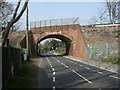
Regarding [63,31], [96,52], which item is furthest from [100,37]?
[63,31]

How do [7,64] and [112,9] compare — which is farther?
[112,9]

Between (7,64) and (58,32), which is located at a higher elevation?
(58,32)

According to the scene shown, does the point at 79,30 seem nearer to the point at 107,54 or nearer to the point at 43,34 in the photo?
the point at 43,34

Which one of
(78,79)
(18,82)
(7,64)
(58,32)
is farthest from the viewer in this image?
(58,32)

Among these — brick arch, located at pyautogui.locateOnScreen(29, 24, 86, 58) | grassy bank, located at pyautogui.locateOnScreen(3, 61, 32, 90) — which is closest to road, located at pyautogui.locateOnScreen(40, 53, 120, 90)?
grassy bank, located at pyautogui.locateOnScreen(3, 61, 32, 90)

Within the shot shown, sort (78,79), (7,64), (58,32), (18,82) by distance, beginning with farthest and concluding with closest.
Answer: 1. (58,32)
2. (78,79)
3. (18,82)
4. (7,64)

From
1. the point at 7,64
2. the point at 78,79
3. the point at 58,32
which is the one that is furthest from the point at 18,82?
the point at 58,32

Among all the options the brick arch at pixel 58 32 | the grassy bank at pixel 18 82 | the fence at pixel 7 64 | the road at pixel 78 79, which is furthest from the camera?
the brick arch at pixel 58 32

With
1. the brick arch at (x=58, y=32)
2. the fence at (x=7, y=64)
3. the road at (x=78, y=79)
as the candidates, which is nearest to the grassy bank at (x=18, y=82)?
the fence at (x=7, y=64)

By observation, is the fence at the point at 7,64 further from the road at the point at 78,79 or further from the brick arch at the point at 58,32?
the brick arch at the point at 58,32

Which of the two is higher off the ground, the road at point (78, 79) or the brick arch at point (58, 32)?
the brick arch at point (58, 32)

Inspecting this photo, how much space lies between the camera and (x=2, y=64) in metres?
14.2

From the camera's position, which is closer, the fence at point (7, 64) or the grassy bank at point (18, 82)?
the fence at point (7, 64)

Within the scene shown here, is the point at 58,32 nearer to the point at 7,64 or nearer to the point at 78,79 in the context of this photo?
the point at 78,79
